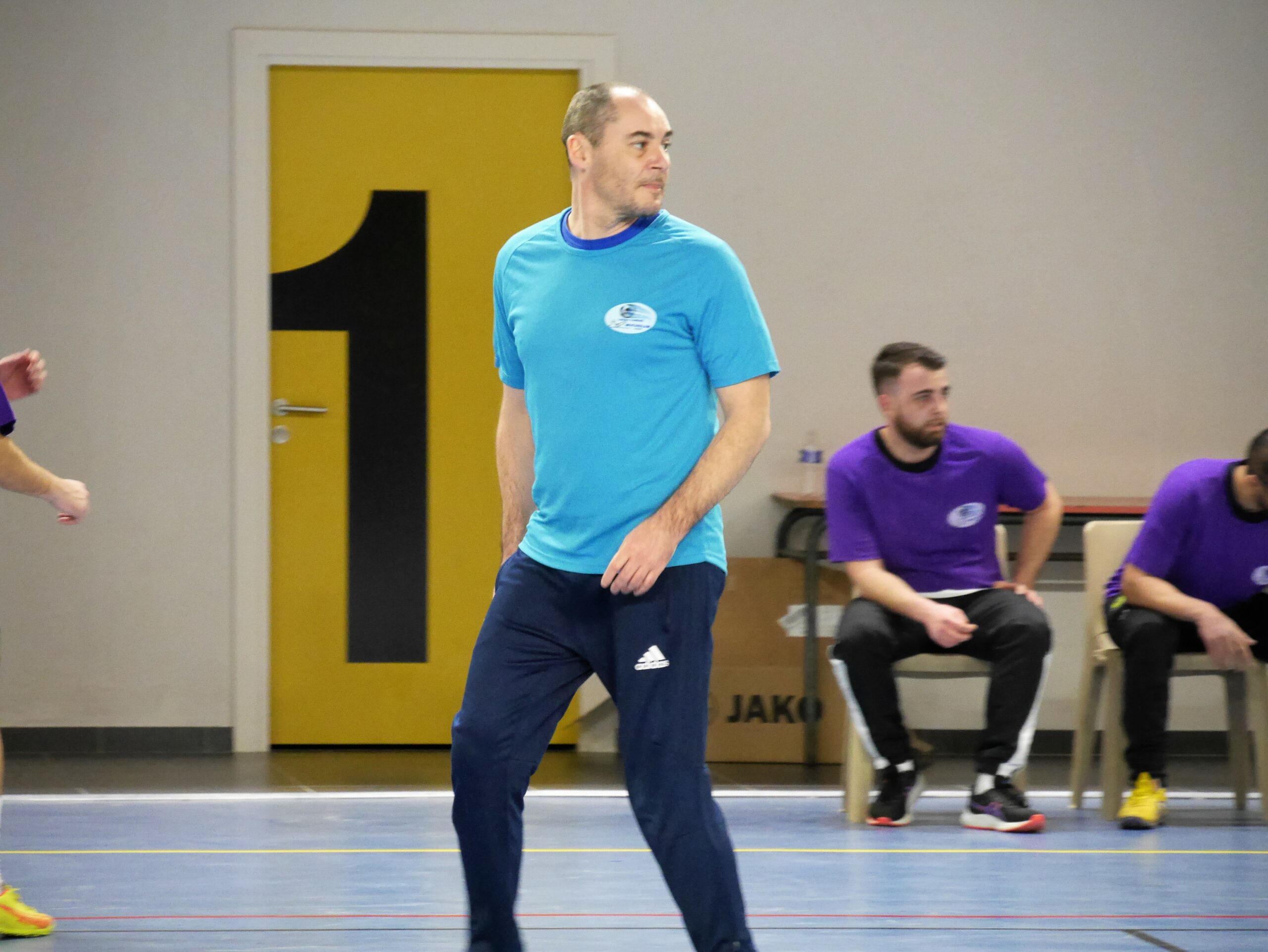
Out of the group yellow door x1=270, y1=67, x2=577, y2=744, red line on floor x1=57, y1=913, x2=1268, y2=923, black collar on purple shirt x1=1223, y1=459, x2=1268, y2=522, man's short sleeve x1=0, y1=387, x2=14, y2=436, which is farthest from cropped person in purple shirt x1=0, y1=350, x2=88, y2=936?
black collar on purple shirt x1=1223, y1=459, x2=1268, y2=522

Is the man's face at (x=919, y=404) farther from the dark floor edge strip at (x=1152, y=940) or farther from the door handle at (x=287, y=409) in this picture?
the door handle at (x=287, y=409)

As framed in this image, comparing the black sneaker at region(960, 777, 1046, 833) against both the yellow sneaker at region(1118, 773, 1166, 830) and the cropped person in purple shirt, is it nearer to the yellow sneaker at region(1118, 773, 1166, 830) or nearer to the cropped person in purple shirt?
the yellow sneaker at region(1118, 773, 1166, 830)

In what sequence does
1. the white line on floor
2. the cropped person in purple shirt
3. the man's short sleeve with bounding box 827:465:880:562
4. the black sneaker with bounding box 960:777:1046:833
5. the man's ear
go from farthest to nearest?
the white line on floor, the man's short sleeve with bounding box 827:465:880:562, the black sneaker with bounding box 960:777:1046:833, the cropped person in purple shirt, the man's ear

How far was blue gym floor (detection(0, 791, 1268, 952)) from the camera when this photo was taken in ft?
9.02

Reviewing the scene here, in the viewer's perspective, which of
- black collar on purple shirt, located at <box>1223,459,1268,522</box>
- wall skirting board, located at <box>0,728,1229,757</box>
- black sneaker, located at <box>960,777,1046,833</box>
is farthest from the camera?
wall skirting board, located at <box>0,728,1229,757</box>

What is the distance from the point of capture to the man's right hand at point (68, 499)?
268 centimetres

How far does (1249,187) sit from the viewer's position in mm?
5301

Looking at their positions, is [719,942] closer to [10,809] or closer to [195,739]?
[10,809]

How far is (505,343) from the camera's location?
2.28 metres

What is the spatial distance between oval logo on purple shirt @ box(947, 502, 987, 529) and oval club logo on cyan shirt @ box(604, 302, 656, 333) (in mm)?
2094

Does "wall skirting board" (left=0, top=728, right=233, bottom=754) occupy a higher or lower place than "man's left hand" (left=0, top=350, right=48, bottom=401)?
lower

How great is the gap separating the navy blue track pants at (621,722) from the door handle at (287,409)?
312 centimetres

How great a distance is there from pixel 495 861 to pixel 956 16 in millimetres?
4053

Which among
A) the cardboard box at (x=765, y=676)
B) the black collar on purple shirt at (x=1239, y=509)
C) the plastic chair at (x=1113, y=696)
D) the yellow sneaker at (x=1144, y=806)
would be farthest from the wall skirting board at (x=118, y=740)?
the black collar on purple shirt at (x=1239, y=509)
